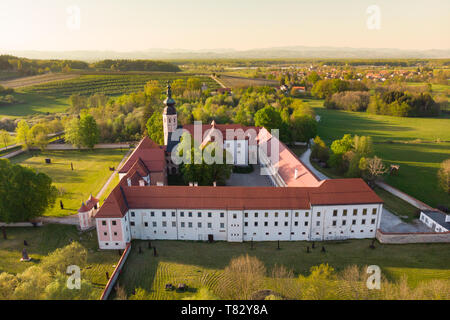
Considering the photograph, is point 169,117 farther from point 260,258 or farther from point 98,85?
point 98,85

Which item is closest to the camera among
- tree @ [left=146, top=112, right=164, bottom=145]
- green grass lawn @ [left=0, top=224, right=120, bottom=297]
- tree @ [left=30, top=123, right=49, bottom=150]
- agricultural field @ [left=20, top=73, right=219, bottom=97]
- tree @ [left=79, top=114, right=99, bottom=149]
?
green grass lawn @ [left=0, top=224, right=120, bottom=297]

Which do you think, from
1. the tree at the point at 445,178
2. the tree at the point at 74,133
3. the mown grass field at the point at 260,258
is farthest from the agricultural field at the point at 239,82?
the mown grass field at the point at 260,258

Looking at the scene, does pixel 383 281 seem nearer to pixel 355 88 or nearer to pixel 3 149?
pixel 3 149

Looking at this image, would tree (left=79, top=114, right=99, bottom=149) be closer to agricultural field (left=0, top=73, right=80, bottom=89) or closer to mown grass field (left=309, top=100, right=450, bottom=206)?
mown grass field (left=309, top=100, right=450, bottom=206)

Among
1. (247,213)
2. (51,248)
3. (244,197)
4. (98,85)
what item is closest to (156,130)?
(51,248)

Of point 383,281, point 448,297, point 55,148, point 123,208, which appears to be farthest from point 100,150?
point 448,297

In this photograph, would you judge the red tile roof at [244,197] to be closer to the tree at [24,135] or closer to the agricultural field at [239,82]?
the tree at [24,135]

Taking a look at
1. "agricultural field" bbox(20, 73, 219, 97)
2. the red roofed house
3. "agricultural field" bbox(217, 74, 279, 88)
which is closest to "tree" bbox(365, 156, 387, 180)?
the red roofed house
